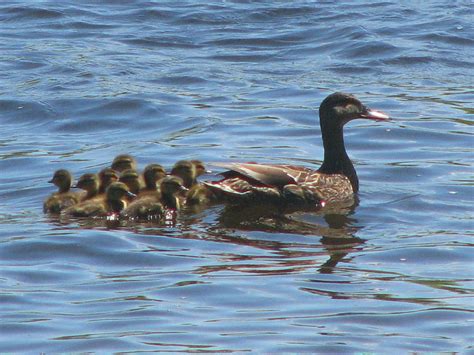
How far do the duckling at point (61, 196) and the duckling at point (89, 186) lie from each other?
0.08 metres

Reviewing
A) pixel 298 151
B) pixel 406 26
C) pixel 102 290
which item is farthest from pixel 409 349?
pixel 406 26

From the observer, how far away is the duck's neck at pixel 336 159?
12.5 metres

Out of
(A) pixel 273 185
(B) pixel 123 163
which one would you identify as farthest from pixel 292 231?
(B) pixel 123 163

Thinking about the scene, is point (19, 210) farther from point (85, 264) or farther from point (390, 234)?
point (390, 234)

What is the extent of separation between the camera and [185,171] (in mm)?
11703

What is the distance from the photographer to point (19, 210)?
1166 centimetres

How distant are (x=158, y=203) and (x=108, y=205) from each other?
378mm

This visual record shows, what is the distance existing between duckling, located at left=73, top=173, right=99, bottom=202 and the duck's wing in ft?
3.15

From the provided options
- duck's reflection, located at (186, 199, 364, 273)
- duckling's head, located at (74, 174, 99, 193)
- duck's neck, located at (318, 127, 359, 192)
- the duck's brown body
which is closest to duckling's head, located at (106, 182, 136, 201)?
duckling's head, located at (74, 174, 99, 193)

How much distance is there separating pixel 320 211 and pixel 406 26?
9.77 metres

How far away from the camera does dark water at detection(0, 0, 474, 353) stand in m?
8.46

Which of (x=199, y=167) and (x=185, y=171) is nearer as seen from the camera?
(x=185, y=171)

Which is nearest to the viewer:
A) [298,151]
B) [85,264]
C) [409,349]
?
[409,349]

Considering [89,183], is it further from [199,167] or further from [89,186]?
[199,167]
